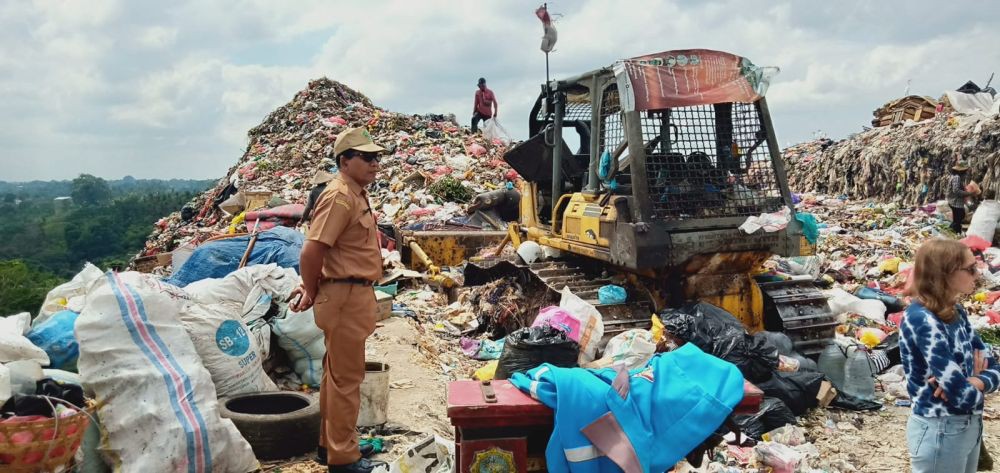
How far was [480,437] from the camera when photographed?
8.27ft

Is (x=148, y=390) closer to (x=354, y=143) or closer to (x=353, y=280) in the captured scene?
(x=353, y=280)

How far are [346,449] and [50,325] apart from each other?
1.68 m

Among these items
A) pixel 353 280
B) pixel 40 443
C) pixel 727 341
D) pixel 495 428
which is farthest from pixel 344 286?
pixel 727 341

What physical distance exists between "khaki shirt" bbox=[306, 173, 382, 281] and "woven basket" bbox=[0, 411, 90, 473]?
45.3 inches

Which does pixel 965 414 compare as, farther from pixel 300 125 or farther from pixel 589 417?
pixel 300 125

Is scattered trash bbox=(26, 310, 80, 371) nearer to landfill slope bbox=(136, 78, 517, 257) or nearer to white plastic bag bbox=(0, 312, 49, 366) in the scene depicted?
white plastic bag bbox=(0, 312, 49, 366)

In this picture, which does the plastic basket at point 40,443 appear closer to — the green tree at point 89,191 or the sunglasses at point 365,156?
the sunglasses at point 365,156

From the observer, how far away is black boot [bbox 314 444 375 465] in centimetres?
351

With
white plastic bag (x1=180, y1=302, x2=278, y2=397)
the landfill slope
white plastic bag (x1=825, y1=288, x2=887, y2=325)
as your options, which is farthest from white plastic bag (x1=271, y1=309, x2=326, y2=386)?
the landfill slope

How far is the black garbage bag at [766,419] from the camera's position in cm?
427

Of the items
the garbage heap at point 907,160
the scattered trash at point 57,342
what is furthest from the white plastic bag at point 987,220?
the scattered trash at point 57,342

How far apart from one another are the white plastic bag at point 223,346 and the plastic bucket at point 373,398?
58 cm

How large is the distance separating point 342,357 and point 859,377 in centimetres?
365

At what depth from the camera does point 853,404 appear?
488cm
